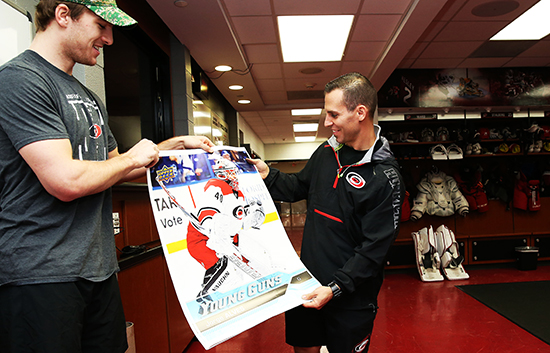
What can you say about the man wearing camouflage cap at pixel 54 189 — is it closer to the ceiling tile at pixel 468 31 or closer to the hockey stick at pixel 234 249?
the hockey stick at pixel 234 249

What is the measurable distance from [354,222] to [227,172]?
571 mm

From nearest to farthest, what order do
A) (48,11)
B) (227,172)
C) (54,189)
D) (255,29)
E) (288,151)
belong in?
1. (54,189)
2. (48,11)
3. (227,172)
4. (255,29)
5. (288,151)

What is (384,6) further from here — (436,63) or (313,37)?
(436,63)

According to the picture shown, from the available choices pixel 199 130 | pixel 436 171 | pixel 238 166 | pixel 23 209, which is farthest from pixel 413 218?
pixel 23 209

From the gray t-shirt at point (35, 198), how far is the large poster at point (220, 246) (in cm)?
22

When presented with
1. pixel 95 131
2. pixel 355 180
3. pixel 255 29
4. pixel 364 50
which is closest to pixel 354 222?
pixel 355 180

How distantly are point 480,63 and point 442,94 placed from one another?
695 millimetres

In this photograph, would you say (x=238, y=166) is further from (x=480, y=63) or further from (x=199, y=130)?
A: (x=480, y=63)

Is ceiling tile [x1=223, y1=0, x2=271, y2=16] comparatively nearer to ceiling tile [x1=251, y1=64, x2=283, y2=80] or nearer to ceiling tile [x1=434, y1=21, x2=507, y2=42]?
ceiling tile [x1=251, y1=64, x2=283, y2=80]

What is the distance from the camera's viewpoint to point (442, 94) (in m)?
5.75

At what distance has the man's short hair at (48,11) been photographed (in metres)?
0.97

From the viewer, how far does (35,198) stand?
90 centimetres

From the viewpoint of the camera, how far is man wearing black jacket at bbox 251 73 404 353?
4.75 feet

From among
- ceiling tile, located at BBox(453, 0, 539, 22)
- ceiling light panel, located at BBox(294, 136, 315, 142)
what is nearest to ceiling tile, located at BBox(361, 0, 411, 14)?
ceiling tile, located at BBox(453, 0, 539, 22)
